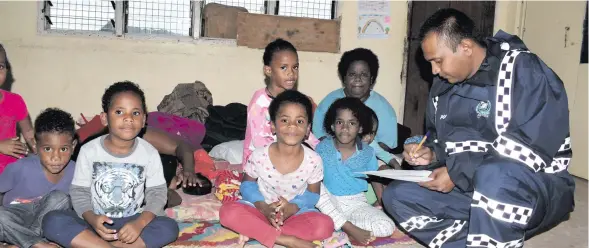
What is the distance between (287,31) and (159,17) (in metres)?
1.26

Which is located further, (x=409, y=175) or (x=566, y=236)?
(x=566, y=236)

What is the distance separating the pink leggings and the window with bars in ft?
9.42

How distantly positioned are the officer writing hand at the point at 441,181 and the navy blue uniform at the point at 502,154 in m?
0.03

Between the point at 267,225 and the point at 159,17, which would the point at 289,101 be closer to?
the point at 267,225

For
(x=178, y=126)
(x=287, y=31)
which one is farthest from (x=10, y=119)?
(x=287, y=31)

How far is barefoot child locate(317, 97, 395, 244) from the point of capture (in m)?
2.83

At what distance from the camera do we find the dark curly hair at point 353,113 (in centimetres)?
287

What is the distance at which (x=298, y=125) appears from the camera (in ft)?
8.50

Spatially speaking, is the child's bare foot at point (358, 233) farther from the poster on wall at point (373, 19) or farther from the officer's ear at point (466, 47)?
the poster on wall at point (373, 19)

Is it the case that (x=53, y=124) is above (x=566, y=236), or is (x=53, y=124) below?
above

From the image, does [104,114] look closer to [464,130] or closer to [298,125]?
[298,125]

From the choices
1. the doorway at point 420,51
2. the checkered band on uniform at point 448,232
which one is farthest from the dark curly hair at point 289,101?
the doorway at point 420,51

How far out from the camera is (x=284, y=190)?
104 inches

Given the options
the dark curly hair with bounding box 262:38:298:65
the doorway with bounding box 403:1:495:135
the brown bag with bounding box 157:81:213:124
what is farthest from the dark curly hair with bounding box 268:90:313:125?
the doorway with bounding box 403:1:495:135
